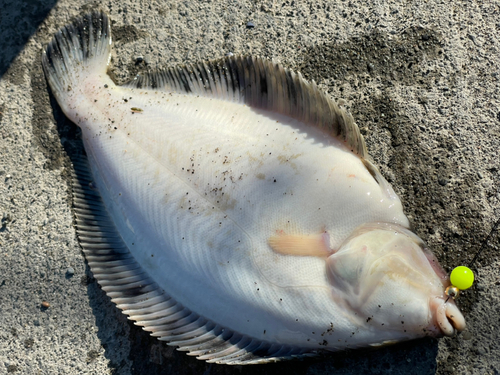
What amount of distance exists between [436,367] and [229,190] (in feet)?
5.01

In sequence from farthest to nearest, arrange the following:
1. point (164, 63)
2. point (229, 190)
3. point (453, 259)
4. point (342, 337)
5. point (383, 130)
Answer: point (164, 63) → point (383, 130) → point (453, 259) → point (229, 190) → point (342, 337)

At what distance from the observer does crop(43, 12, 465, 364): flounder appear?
1801 millimetres

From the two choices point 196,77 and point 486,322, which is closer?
point 486,322

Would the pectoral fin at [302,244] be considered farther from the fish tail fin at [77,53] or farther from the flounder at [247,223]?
the fish tail fin at [77,53]

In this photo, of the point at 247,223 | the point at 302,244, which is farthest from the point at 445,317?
the point at 247,223

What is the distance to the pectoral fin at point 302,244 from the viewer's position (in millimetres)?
1874

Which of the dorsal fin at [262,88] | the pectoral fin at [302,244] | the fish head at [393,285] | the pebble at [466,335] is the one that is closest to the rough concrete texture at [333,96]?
the pebble at [466,335]

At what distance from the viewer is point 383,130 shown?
2.29m

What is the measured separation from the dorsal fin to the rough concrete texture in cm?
27

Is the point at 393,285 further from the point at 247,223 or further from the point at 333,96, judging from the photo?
the point at 333,96

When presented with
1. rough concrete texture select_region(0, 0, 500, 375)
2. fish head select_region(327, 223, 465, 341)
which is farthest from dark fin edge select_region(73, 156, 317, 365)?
fish head select_region(327, 223, 465, 341)

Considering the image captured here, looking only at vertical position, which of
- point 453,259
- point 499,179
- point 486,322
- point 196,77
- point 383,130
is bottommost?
point 486,322

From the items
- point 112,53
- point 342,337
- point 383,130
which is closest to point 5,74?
point 112,53

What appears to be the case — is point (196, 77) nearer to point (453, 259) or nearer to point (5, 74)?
point (5, 74)
